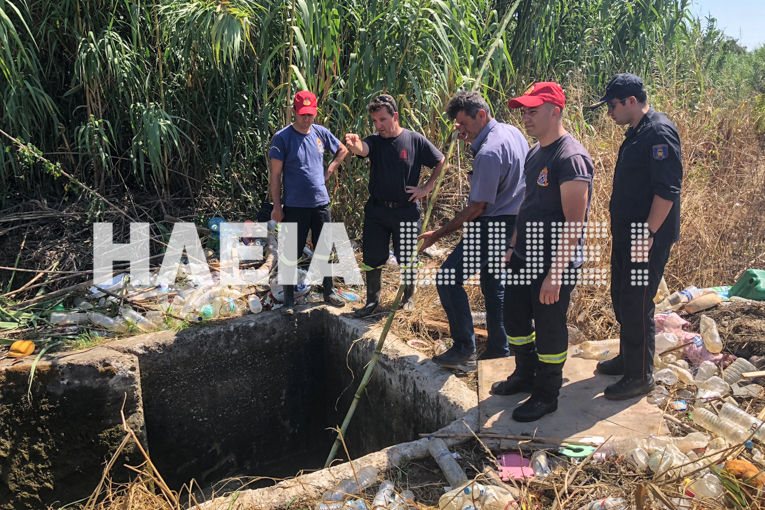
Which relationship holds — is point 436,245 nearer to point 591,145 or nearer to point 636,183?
point 591,145

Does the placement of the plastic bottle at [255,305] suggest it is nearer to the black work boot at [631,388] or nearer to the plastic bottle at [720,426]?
the black work boot at [631,388]

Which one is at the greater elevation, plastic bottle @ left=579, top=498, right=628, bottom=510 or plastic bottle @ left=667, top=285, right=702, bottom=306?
plastic bottle @ left=667, top=285, right=702, bottom=306

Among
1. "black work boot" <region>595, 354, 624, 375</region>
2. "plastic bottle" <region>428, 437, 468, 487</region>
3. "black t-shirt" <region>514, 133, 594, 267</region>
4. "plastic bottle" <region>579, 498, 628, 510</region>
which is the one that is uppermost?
"black t-shirt" <region>514, 133, 594, 267</region>

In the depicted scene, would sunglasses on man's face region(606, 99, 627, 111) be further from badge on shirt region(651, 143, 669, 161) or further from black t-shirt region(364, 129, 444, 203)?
black t-shirt region(364, 129, 444, 203)

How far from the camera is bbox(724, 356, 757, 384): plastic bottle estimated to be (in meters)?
3.14

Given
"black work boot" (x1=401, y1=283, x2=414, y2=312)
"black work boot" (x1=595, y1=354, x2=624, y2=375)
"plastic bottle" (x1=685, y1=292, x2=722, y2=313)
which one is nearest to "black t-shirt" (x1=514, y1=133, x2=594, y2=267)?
"black work boot" (x1=595, y1=354, x2=624, y2=375)

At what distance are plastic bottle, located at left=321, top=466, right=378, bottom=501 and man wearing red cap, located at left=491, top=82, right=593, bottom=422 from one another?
2.41 feet

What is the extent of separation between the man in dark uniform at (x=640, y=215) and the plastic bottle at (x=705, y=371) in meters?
0.46

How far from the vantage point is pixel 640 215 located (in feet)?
→ 9.14

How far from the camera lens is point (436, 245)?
5480 millimetres

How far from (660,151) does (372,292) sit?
6.93 ft

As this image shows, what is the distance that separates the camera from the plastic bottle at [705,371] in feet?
10.4

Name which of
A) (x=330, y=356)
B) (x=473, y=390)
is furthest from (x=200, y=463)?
(x=473, y=390)

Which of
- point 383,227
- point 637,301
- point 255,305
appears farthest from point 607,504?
point 255,305
